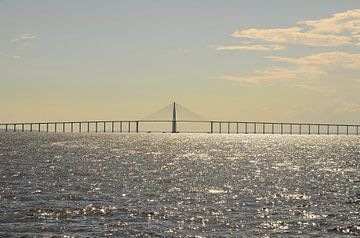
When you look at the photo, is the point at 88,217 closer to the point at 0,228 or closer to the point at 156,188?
the point at 0,228

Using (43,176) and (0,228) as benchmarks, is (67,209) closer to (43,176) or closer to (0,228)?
(0,228)

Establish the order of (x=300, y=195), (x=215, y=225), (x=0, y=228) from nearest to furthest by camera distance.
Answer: (x=0, y=228) → (x=215, y=225) → (x=300, y=195)

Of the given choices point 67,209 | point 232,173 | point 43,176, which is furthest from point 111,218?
point 232,173

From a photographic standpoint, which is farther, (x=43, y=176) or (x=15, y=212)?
(x=43, y=176)

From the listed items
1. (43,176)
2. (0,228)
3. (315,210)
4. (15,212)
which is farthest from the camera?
(43,176)

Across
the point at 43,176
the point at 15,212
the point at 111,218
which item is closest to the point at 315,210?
the point at 111,218

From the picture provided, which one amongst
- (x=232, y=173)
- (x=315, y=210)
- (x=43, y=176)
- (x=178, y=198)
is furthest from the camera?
(x=232, y=173)

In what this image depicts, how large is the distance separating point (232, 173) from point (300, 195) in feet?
82.0

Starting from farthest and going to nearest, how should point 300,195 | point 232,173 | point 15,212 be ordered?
point 232,173, point 300,195, point 15,212

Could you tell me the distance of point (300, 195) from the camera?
53844mm

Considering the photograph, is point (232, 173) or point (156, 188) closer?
point (156, 188)

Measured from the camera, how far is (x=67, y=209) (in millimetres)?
41344

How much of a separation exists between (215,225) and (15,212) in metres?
13.5

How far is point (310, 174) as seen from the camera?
260 feet
